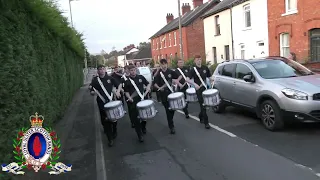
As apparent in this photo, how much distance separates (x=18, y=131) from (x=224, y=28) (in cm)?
2601

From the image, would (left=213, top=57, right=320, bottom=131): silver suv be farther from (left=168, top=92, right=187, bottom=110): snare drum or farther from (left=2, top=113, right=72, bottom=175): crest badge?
(left=2, top=113, right=72, bottom=175): crest badge

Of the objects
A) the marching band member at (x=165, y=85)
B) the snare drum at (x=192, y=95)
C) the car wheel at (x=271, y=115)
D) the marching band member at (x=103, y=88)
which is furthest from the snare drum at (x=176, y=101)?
the car wheel at (x=271, y=115)

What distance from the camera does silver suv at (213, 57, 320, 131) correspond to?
707cm

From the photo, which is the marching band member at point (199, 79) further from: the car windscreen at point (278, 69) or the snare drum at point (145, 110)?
the snare drum at point (145, 110)

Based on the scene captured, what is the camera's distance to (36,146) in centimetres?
406

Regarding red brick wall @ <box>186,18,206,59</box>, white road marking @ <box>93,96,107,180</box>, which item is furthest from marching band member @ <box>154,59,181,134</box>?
red brick wall @ <box>186,18,206,59</box>

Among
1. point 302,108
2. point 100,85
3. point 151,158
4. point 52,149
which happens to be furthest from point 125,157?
point 302,108

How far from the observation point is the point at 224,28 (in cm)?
2844

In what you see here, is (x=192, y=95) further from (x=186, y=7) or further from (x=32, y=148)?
(x=186, y=7)

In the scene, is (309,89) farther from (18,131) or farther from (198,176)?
(18,131)

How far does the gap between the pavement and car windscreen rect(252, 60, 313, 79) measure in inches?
54.7

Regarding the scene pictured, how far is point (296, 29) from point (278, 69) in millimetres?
11932

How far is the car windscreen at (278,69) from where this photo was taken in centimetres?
843

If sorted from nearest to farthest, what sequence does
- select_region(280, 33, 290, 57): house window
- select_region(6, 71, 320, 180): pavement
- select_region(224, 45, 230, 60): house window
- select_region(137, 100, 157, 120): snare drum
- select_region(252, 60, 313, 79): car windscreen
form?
select_region(6, 71, 320, 180): pavement < select_region(137, 100, 157, 120): snare drum < select_region(252, 60, 313, 79): car windscreen < select_region(280, 33, 290, 57): house window < select_region(224, 45, 230, 60): house window
